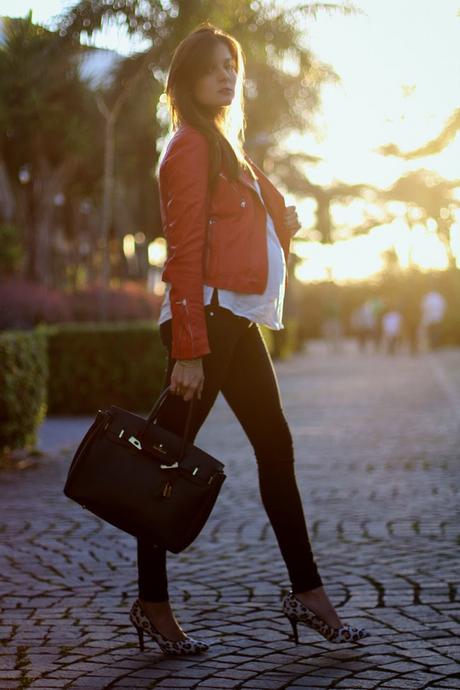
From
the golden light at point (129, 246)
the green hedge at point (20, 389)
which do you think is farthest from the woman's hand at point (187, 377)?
the golden light at point (129, 246)

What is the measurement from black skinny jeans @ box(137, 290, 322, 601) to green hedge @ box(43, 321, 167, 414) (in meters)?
10.2

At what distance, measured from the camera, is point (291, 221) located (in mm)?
4051

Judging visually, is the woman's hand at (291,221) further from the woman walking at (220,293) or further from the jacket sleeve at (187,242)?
the jacket sleeve at (187,242)

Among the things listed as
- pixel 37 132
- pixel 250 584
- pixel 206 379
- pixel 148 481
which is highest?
pixel 37 132

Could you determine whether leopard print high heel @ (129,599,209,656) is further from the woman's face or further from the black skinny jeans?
the woman's face

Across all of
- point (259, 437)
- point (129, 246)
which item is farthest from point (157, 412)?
point (129, 246)

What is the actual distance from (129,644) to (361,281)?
87.1m

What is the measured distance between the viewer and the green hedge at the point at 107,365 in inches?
558

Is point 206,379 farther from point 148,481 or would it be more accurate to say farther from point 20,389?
point 20,389

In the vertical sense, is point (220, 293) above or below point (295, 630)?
above

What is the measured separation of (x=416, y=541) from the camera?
5.86 metres

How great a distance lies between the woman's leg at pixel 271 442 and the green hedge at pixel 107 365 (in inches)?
402

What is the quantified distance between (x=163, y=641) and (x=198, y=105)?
5.60 feet

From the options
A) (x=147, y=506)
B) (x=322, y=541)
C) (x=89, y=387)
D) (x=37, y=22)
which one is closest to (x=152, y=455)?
(x=147, y=506)
